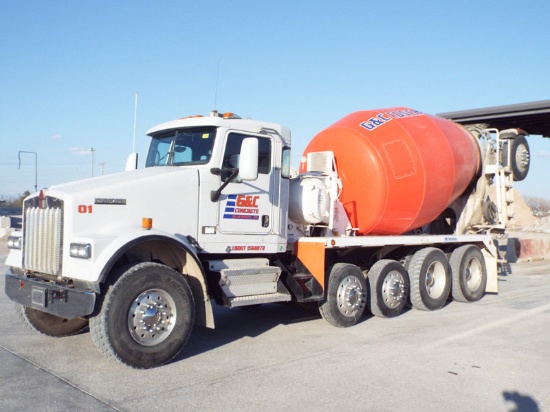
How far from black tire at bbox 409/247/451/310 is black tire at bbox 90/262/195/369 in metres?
4.94

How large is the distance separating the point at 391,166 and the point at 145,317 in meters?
4.98

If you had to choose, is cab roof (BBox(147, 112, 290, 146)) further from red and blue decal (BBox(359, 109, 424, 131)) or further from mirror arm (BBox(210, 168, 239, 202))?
red and blue decal (BBox(359, 109, 424, 131))

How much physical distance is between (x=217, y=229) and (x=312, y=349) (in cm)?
194

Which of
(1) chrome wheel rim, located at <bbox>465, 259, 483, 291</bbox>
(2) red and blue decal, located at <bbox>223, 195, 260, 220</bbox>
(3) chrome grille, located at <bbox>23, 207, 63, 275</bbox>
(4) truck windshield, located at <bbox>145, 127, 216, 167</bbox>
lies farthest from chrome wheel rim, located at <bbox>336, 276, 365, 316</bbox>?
(3) chrome grille, located at <bbox>23, 207, 63, 275</bbox>

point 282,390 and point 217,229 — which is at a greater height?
point 217,229

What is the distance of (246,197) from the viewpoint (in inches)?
285

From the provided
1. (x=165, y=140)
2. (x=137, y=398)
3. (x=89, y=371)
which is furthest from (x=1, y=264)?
(x=137, y=398)

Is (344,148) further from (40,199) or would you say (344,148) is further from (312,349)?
(40,199)

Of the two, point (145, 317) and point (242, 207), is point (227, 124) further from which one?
point (145, 317)

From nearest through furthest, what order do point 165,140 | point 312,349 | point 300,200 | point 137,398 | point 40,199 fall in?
point 137,398 → point 40,199 → point 312,349 → point 165,140 → point 300,200

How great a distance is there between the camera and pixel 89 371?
5.68 m

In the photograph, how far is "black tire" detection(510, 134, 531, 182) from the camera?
1209 centimetres

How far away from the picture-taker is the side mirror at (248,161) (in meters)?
6.55

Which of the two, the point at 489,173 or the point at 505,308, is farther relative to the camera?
the point at 489,173
